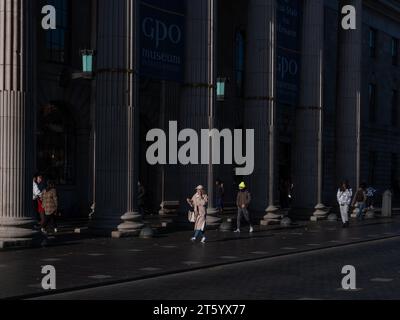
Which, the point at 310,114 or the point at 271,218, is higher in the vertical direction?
the point at 310,114

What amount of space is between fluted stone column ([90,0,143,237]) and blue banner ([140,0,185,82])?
26.1 inches

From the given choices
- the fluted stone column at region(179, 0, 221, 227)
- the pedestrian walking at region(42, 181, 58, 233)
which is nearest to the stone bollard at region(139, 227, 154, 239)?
the pedestrian walking at region(42, 181, 58, 233)

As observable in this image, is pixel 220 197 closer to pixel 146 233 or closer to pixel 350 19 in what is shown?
pixel 350 19

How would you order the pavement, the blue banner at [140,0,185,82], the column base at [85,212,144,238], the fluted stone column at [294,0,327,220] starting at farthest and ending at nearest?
the fluted stone column at [294,0,327,220] → the blue banner at [140,0,185,82] → the column base at [85,212,144,238] → the pavement

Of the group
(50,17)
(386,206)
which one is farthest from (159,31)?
(386,206)

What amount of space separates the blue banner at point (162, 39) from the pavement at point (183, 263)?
562 cm

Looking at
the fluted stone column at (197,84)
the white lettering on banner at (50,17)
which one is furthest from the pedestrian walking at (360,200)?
the white lettering on banner at (50,17)

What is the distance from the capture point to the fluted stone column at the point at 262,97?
3089 centimetres

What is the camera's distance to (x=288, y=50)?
32938 mm

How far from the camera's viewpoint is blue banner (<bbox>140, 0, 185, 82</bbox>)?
24.4 m

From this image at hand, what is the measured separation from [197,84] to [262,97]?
4651 millimetres

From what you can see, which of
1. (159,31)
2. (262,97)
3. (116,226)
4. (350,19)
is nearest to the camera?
(116,226)

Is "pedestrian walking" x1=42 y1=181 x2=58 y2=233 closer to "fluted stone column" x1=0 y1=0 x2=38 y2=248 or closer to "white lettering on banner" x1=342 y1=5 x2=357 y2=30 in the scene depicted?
"fluted stone column" x1=0 y1=0 x2=38 y2=248

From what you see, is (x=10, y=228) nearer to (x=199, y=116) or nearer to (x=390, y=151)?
(x=199, y=116)
